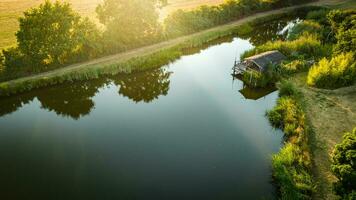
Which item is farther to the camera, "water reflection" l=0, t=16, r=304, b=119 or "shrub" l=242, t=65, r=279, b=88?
"shrub" l=242, t=65, r=279, b=88

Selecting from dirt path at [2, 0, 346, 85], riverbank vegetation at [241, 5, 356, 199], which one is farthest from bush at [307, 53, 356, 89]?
dirt path at [2, 0, 346, 85]

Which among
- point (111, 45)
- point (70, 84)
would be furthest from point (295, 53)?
point (70, 84)

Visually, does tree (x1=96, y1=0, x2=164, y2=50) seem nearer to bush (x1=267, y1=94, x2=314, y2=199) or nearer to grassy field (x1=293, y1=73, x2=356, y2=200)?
grassy field (x1=293, y1=73, x2=356, y2=200)

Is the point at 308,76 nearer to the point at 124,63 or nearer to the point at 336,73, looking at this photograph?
the point at 336,73

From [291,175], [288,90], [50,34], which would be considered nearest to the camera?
[291,175]

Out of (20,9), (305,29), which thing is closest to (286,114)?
(305,29)
